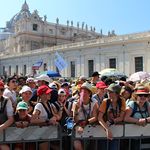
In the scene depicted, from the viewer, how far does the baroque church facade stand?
1502 inches

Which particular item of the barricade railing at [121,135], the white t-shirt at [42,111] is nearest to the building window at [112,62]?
the barricade railing at [121,135]

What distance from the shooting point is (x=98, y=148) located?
19.9ft

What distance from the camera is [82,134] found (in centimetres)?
584

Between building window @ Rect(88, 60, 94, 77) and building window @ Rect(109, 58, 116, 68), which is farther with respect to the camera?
building window @ Rect(88, 60, 94, 77)

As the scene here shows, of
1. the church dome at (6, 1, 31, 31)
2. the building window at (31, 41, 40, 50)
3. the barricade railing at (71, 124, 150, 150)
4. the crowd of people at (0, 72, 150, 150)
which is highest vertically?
the church dome at (6, 1, 31, 31)

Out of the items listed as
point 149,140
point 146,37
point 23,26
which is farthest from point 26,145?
point 23,26

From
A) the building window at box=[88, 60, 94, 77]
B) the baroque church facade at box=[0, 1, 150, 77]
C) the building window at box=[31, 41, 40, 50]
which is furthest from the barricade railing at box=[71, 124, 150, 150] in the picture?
the building window at box=[31, 41, 40, 50]

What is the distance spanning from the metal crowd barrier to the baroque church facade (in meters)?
30.9

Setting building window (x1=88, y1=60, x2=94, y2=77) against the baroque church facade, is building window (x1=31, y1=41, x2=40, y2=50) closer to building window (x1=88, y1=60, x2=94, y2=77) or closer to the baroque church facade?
the baroque church facade

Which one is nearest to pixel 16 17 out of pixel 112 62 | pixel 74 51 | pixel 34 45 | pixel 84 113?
pixel 34 45

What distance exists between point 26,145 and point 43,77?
276 centimetres

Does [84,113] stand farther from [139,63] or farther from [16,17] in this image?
[16,17]

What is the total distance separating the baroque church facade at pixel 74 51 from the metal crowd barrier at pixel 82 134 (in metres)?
30.9

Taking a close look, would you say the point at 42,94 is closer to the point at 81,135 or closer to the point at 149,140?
the point at 81,135
